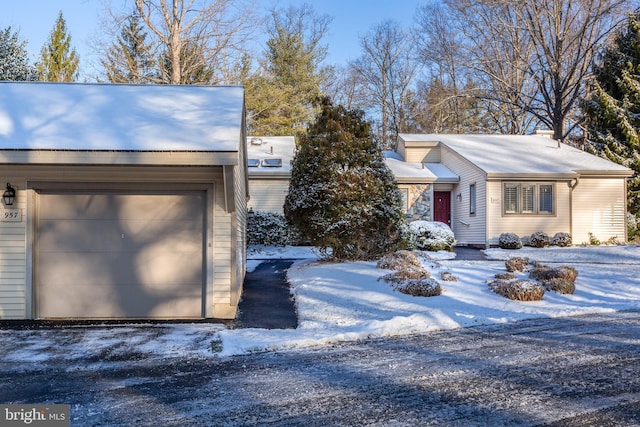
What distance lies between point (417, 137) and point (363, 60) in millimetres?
13676

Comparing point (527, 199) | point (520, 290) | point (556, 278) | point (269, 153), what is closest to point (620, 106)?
point (527, 199)

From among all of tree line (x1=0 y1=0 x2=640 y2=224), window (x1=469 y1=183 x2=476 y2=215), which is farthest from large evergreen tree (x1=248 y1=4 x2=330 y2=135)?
window (x1=469 y1=183 x2=476 y2=215)

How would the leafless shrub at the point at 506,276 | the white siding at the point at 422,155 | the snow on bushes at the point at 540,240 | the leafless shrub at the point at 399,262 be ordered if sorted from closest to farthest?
the leafless shrub at the point at 506,276 < the leafless shrub at the point at 399,262 < the snow on bushes at the point at 540,240 < the white siding at the point at 422,155

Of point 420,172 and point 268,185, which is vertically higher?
point 420,172

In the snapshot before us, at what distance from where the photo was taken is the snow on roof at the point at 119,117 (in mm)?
7137

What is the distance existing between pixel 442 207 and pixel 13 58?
1979 centimetres

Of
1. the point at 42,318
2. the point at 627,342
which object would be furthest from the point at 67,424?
the point at 627,342

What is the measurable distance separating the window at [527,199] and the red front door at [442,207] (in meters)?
3.50

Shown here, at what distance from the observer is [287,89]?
30375mm

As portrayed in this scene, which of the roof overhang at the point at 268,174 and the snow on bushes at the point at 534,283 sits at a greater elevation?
the roof overhang at the point at 268,174

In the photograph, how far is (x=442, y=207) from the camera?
2122cm

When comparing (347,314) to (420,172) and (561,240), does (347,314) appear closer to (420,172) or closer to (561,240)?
(561,240)

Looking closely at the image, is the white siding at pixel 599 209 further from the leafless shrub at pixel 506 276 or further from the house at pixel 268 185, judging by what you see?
Answer: the house at pixel 268 185

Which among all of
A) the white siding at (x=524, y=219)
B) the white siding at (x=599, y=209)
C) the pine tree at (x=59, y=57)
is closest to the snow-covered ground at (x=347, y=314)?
the white siding at (x=524, y=219)
